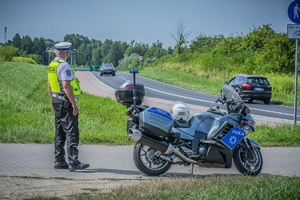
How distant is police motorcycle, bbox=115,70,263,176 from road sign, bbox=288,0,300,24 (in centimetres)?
567

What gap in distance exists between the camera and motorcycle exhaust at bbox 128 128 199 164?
6852 mm

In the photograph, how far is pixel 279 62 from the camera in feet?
135

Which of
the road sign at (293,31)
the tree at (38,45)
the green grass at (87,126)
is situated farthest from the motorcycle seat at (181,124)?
the tree at (38,45)

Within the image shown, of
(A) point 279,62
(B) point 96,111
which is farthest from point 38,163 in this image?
(A) point 279,62

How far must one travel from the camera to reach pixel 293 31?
12.5 m

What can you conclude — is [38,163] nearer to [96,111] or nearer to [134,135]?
[134,135]

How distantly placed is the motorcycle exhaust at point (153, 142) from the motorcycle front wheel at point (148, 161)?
0.17 metres

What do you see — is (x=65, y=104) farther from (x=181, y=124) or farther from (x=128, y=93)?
(x=181, y=124)

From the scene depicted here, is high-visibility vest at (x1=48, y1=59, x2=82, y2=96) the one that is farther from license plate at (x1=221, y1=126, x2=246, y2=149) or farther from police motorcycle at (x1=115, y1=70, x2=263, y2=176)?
license plate at (x1=221, y1=126, x2=246, y2=149)

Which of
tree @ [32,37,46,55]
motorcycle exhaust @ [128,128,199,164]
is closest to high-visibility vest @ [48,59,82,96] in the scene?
motorcycle exhaust @ [128,128,199,164]

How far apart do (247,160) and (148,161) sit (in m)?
1.69

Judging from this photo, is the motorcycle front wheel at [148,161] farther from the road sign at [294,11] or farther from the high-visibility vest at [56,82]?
the road sign at [294,11]

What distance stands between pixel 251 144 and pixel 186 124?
1.18m

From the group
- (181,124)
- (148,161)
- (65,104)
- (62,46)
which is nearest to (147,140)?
(148,161)
